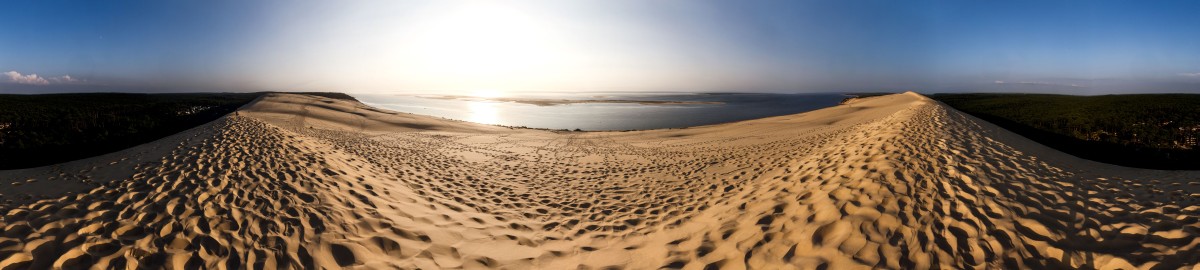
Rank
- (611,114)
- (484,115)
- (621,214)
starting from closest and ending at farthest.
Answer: (621,214) → (484,115) → (611,114)

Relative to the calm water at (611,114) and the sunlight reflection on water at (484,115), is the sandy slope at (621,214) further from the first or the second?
the sunlight reflection on water at (484,115)

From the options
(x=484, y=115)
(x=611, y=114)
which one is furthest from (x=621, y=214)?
(x=484, y=115)

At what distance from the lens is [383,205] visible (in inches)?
304

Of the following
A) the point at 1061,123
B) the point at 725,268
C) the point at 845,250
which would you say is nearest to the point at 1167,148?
the point at 1061,123

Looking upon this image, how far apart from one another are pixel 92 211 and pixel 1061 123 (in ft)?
133

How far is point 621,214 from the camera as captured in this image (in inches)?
316

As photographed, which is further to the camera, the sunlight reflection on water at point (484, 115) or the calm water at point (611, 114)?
the sunlight reflection on water at point (484, 115)

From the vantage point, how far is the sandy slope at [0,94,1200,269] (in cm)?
473

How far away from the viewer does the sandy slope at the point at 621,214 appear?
4727mm

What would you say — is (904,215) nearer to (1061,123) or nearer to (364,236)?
(364,236)

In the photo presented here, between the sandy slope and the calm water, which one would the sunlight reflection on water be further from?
the sandy slope

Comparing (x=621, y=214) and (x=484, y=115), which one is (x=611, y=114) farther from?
(x=621, y=214)

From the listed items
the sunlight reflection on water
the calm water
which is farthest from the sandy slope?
the sunlight reflection on water

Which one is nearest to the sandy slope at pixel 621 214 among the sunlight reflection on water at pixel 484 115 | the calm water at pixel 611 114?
the calm water at pixel 611 114
